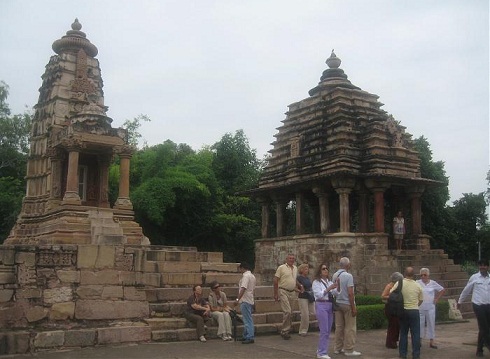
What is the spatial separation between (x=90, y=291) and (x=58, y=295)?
571 mm

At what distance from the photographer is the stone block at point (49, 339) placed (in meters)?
8.60

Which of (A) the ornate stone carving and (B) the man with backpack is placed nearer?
(B) the man with backpack

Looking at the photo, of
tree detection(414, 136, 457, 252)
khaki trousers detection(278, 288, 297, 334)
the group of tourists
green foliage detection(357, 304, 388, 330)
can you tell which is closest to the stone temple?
the group of tourists

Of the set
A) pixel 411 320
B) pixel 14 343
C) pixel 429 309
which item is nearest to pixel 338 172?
pixel 429 309

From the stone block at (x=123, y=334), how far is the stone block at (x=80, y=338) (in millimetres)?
123

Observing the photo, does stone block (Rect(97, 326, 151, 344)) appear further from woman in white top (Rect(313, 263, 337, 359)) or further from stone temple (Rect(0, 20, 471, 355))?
woman in white top (Rect(313, 263, 337, 359))

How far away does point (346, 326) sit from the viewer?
9.12m

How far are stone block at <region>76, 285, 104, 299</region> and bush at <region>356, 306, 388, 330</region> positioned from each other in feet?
21.4

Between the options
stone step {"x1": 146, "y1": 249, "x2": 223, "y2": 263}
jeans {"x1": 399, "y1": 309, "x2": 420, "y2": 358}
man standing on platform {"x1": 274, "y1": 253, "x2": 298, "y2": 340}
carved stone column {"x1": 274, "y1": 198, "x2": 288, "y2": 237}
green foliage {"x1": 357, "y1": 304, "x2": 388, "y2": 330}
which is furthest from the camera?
carved stone column {"x1": 274, "y1": 198, "x2": 288, "y2": 237}

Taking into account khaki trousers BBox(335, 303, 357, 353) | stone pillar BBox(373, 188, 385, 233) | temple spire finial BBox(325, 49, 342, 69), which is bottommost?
khaki trousers BBox(335, 303, 357, 353)

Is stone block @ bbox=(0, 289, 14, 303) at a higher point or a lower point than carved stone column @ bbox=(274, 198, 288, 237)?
lower

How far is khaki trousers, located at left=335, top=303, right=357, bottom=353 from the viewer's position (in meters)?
9.10

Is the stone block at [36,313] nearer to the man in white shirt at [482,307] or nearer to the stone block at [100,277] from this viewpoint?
the stone block at [100,277]

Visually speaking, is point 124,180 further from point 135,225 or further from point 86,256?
point 86,256
